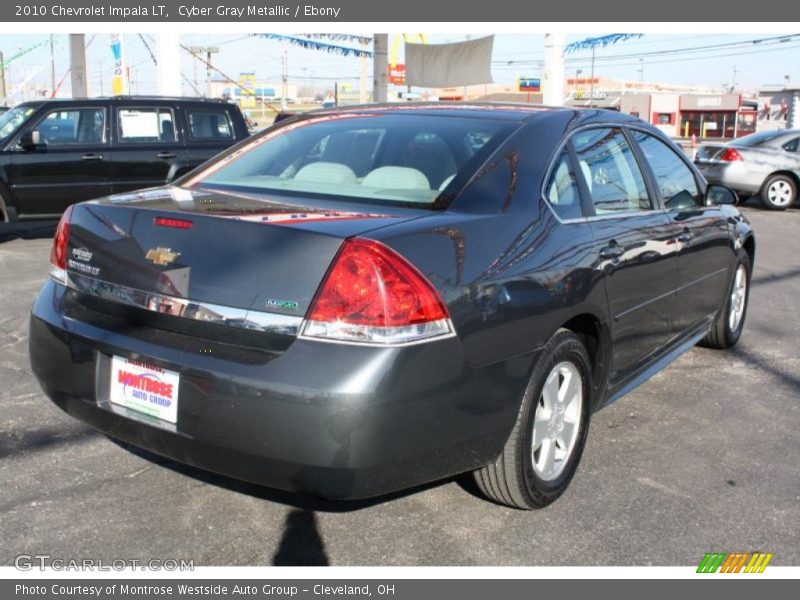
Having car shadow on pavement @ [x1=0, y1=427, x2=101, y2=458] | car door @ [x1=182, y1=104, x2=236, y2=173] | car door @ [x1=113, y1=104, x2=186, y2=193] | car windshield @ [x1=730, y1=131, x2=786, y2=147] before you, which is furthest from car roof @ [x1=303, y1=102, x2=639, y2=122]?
car windshield @ [x1=730, y1=131, x2=786, y2=147]

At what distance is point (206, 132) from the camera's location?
427 inches

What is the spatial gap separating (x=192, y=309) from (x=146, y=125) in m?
8.42

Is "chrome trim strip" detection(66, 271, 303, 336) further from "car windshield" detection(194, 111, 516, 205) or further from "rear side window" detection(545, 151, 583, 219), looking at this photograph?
"rear side window" detection(545, 151, 583, 219)

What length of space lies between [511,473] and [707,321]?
2533 mm

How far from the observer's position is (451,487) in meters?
3.48

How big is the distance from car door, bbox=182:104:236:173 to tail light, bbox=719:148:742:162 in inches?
372

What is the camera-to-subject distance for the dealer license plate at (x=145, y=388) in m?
2.67

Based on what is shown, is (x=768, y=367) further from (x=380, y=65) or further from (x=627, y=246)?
(x=380, y=65)

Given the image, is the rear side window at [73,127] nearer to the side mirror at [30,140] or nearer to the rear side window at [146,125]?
the side mirror at [30,140]

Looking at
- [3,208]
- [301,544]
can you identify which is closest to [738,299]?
[301,544]

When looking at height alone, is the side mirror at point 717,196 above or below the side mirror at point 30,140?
below

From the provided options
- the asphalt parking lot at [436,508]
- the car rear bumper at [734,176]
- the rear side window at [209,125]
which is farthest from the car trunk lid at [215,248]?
the car rear bumper at [734,176]
